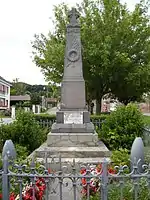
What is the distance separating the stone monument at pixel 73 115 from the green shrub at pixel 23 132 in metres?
1.00

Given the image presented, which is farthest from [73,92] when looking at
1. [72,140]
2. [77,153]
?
[77,153]

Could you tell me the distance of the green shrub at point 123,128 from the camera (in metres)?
12.7

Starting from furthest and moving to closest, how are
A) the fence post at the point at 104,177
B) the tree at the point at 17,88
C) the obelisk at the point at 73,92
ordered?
the tree at the point at 17,88 < the obelisk at the point at 73,92 < the fence post at the point at 104,177

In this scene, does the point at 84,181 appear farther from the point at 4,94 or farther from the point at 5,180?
the point at 4,94

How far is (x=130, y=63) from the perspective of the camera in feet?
78.6

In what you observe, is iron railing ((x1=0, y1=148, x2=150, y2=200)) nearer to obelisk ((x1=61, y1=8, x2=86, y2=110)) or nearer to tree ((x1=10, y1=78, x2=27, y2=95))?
obelisk ((x1=61, y1=8, x2=86, y2=110))

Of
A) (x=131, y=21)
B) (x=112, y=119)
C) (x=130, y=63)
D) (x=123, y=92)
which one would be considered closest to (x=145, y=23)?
(x=131, y=21)

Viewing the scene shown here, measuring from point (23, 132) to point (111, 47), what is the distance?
12.7 meters

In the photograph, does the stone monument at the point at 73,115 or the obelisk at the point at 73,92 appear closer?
the stone monument at the point at 73,115

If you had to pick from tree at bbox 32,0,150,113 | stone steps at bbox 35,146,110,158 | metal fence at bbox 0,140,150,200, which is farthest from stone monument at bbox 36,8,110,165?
tree at bbox 32,0,150,113

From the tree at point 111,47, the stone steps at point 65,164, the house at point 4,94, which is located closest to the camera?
the stone steps at point 65,164

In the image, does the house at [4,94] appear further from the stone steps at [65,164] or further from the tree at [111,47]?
the stone steps at [65,164]

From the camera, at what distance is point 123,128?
12.9 meters

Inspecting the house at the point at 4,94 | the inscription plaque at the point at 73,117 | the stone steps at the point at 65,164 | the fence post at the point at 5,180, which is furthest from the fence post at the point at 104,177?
the house at the point at 4,94
